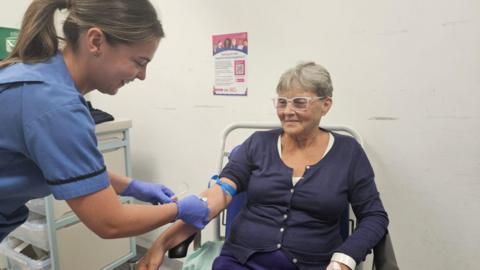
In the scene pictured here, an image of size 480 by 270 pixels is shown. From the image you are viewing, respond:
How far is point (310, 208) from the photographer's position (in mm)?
1278

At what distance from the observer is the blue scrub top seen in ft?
2.38

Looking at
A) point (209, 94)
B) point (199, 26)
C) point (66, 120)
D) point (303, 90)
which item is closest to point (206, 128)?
point (209, 94)

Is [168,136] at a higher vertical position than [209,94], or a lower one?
lower

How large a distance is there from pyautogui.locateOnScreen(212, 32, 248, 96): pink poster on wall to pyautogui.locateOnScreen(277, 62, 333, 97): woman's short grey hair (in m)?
0.54

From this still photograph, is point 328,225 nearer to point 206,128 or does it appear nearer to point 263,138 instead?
point 263,138

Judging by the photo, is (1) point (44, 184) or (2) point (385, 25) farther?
(2) point (385, 25)

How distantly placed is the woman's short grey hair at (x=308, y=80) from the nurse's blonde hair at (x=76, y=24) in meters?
0.67

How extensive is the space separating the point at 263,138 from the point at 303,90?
11.9 inches

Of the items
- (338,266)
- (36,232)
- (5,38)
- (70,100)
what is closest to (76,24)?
(70,100)

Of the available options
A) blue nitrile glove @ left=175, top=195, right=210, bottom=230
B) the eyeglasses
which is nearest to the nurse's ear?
blue nitrile glove @ left=175, top=195, right=210, bottom=230

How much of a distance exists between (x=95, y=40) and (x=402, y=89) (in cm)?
125

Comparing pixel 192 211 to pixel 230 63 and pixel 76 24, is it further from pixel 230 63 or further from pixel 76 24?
pixel 230 63

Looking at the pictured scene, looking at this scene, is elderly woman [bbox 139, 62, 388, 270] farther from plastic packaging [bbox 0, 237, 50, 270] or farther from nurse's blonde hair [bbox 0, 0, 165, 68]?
plastic packaging [bbox 0, 237, 50, 270]

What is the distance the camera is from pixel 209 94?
204 centimetres
